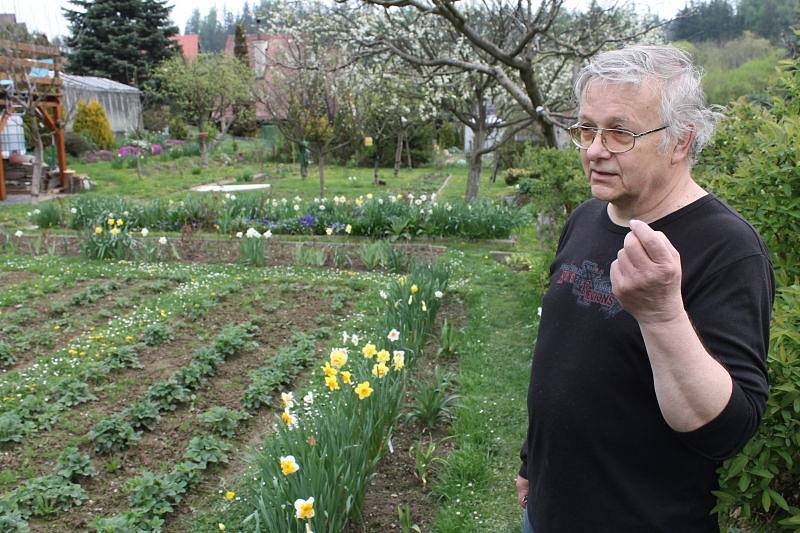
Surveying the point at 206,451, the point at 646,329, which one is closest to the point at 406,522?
the point at 206,451

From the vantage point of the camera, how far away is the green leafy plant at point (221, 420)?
12.6ft

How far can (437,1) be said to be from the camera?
5.02m

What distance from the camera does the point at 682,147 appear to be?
1367mm

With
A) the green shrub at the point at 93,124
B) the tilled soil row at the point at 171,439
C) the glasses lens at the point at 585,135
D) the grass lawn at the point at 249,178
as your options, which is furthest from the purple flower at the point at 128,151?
the glasses lens at the point at 585,135

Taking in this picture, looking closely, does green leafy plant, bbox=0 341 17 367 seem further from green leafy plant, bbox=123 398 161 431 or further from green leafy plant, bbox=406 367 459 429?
green leafy plant, bbox=406 367 459 429

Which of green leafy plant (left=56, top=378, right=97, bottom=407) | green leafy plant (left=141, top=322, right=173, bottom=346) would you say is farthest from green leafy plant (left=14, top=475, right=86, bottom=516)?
green leafy plant (left=141, top=322, right=173, bottom=346)

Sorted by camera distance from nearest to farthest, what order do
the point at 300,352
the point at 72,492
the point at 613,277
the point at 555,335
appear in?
the point at 613,277, the point at 555,335, the point at 72,492, the point at 300,352

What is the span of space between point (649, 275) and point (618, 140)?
403 mm

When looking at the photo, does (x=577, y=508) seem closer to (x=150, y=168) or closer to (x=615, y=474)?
(x=615, y=474)

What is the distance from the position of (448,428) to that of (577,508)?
2.44 meters

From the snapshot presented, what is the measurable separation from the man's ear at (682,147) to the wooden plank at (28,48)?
48.3 ft

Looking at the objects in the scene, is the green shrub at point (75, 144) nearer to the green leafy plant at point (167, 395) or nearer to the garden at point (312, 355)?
the garden at point (312, 355)

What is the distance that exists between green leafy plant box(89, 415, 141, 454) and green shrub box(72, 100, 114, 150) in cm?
1987

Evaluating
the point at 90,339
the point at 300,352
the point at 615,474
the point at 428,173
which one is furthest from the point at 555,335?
the point at 428,173
